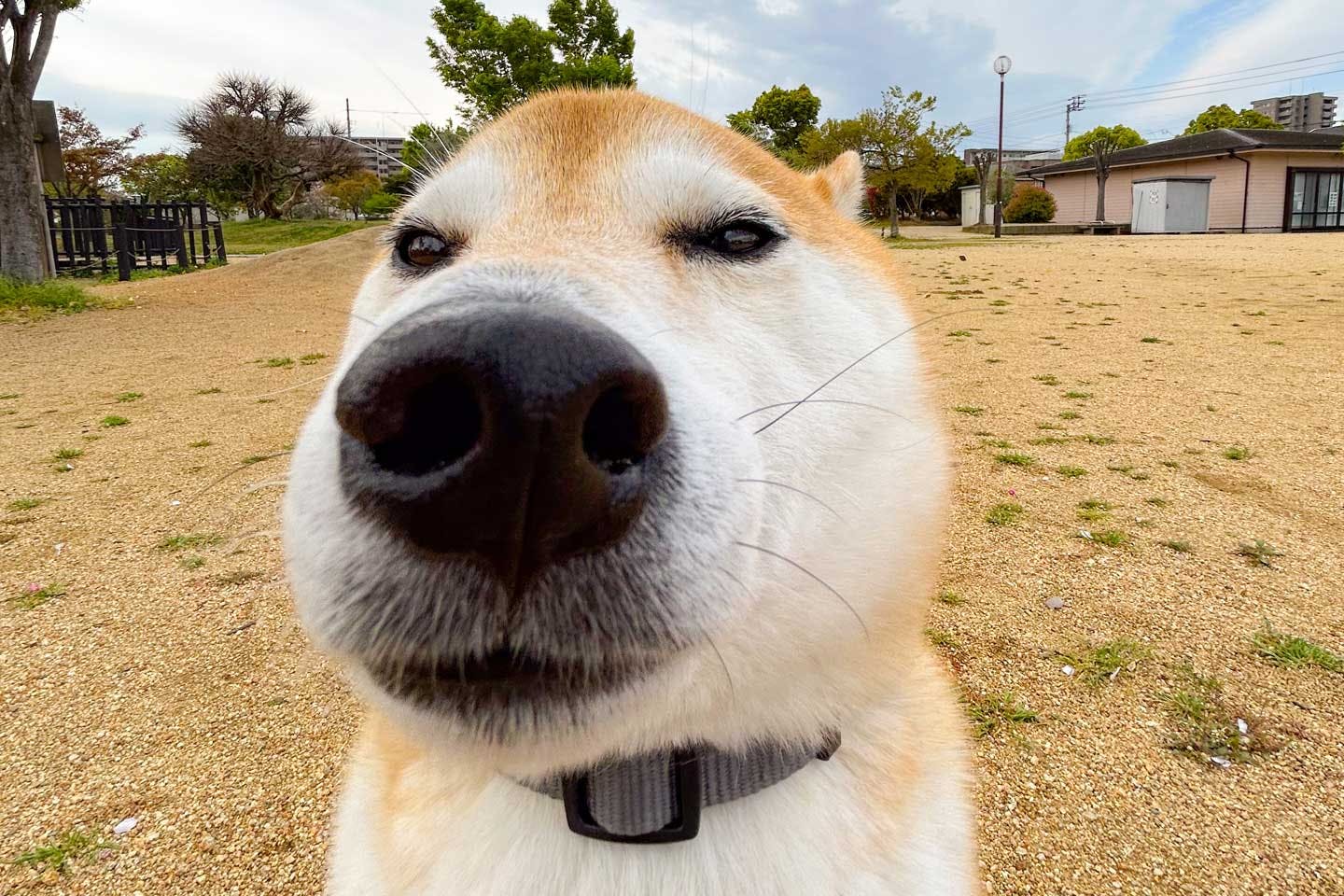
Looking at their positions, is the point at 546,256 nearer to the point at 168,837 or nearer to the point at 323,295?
the point at 168,837

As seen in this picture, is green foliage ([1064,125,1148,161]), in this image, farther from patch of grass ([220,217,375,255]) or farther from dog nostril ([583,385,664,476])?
dog nostril ([583,385,664,476])

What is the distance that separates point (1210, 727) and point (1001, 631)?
0.81 m

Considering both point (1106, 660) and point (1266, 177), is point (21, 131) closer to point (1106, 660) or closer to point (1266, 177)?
point (1106, 660)

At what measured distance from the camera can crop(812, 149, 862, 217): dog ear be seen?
2698 millimetres

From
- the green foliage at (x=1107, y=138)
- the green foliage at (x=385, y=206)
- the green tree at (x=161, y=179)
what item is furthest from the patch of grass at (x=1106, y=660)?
the green foliage at (x=1107, y=138)

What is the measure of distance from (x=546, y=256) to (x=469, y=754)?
0.80 m

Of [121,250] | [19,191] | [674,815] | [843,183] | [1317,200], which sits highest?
[1317,200]

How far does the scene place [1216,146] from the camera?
Result: 1417 inches

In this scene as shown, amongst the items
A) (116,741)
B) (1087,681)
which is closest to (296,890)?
(116,741)

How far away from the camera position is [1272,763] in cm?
239

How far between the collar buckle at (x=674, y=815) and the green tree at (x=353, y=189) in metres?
44.1

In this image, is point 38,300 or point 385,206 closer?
point 385,206

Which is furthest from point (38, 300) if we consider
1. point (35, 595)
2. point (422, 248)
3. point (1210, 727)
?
point (1210, 727)

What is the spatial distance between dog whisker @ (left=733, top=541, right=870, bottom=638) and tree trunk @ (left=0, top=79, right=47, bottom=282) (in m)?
16.6
